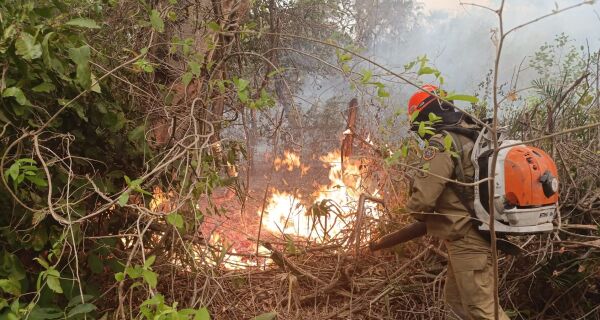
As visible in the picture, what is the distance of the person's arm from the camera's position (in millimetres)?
3027

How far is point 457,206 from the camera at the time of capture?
10.4ft

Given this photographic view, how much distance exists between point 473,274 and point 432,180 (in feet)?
2.52

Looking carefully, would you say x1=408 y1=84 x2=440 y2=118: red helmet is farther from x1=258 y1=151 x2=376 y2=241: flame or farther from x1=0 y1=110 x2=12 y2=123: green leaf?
x1=0 y1=110 x2=12 y2=123: green leaf

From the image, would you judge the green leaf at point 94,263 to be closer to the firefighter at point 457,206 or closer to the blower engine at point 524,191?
the firefighter at point 457,206

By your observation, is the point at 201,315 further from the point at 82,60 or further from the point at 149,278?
the point at 82,60

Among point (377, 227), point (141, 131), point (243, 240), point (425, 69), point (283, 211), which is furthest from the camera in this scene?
point (283, 211)

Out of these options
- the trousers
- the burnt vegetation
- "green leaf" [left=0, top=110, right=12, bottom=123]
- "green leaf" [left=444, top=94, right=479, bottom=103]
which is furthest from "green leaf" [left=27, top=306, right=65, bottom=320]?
the trousers

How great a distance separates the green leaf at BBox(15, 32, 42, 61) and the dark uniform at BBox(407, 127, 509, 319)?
95.1 inches

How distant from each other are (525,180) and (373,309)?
1.81 meters

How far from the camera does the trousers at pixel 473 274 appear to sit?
3.10 metres

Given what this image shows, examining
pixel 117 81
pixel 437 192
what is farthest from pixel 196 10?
pixel 437 192

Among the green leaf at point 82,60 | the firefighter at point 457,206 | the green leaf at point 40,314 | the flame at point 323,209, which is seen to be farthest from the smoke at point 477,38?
the green leaf at point 40,314

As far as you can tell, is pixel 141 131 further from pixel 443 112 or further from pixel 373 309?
pixel 373 309

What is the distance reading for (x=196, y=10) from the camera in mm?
3529
